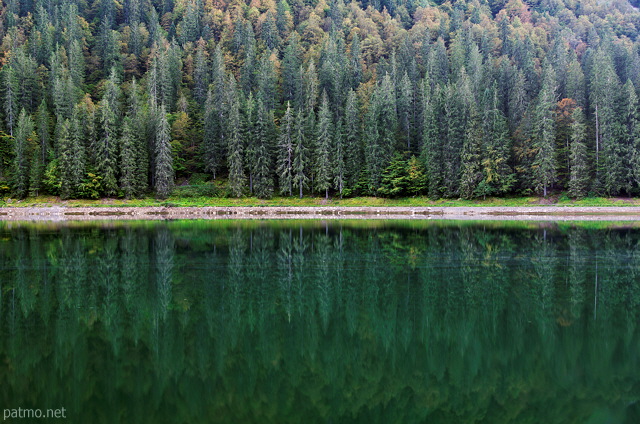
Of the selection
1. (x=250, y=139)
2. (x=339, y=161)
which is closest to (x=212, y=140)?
(x=250, y=139)

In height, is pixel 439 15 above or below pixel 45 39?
above

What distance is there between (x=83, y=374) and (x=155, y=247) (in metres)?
20.0

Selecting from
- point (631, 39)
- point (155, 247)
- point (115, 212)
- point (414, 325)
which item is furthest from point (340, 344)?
point (631, 39)

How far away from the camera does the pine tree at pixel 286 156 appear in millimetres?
76250

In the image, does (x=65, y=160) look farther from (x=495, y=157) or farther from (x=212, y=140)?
(x=495, y=157)

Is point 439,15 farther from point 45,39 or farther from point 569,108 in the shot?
point 45,39

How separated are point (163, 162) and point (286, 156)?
18.9 metres

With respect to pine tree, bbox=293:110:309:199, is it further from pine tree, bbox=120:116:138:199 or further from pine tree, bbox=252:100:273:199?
pine tree, bbox=120:116:138:199

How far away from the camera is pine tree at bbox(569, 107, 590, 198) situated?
64.8m

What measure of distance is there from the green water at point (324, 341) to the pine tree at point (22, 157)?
6199cm

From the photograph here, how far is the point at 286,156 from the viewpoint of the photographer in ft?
258

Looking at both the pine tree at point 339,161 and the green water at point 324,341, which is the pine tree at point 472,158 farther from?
the green water at point 324,341

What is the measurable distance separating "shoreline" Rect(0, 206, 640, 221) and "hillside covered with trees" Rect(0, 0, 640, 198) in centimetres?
683

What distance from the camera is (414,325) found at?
41.7 ft
